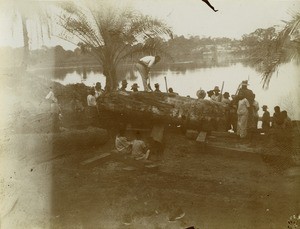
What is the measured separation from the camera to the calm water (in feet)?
22.9

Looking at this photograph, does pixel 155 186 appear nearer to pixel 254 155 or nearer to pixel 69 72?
pixel 254 155

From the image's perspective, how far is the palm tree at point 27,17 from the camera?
651 cm

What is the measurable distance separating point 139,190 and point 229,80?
13.5ft

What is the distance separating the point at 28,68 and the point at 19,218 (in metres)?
3.51

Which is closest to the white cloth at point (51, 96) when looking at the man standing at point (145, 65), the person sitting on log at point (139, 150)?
the person sitting on log at point (139, 150)

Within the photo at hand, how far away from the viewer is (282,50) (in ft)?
22.8

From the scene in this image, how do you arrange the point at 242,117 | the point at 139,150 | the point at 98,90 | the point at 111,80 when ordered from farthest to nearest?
the point at 98,90 < the point at 111,80 < the point at 242,117 < the point at 139,150

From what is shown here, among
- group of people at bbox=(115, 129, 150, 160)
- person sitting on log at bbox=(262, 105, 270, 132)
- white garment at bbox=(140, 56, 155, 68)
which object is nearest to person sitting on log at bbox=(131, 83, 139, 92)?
white garment at bbox=(140, 56, 155, 68)

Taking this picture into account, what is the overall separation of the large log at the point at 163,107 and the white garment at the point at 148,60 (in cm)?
68

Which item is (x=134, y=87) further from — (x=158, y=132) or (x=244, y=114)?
(x=244, y=114)

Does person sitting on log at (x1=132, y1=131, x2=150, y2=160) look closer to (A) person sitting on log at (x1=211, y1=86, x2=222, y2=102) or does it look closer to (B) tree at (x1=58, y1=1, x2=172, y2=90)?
(B) tree at (x1=58, y1=1, x2=172, y2=90)

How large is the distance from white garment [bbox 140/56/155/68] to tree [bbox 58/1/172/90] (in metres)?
0.16

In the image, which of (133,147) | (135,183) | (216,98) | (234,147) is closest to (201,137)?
(234,147)

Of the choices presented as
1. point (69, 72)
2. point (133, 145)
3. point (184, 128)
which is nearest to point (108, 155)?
point (133, 145)
